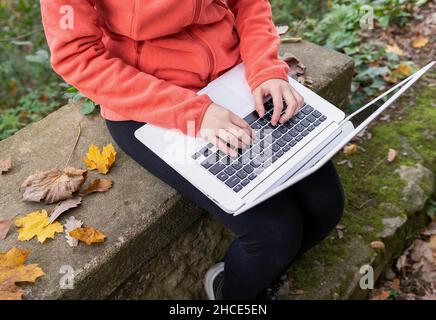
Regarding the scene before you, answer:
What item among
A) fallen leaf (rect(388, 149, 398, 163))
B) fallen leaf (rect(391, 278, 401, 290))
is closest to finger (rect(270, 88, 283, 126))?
fallen leaf (rect(388, 149, 398, 163))

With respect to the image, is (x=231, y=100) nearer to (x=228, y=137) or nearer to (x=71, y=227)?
(x=228, y=137)

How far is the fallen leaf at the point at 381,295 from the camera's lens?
220cm

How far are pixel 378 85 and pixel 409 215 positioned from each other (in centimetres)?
89

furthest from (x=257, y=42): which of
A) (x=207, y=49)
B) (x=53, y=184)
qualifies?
(x=53, y=184)

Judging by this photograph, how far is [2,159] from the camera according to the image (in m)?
1.96

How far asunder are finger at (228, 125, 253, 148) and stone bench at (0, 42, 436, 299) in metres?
0.39

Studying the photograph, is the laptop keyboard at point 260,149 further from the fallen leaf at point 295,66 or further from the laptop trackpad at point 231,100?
the fallen leaf at point 295,66

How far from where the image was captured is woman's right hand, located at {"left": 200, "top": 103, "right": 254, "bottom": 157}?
1.53 m

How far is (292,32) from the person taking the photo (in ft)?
10.9

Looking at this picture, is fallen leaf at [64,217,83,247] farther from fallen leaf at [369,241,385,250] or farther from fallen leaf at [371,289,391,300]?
fallen leaf at [371,289,391,300]

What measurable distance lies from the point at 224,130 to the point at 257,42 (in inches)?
19.2

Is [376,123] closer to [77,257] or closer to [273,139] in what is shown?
[273,139]

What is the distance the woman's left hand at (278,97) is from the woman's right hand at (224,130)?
148 millimetres

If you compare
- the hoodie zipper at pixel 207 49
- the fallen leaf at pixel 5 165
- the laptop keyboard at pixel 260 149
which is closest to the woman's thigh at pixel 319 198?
the laptop keyboard at pixel 260 149
